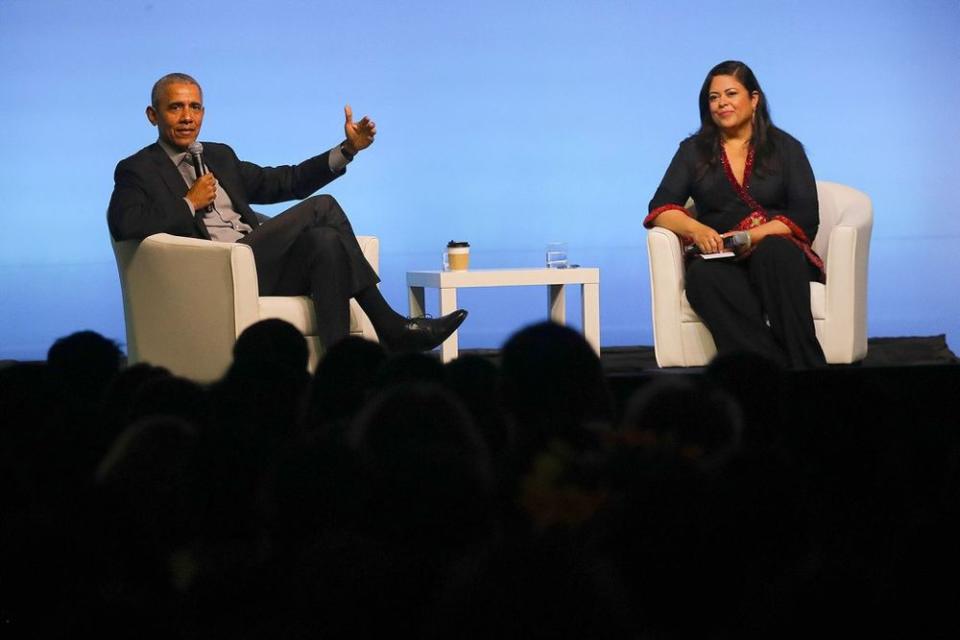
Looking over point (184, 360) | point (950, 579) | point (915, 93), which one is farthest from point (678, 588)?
point (915, 93)

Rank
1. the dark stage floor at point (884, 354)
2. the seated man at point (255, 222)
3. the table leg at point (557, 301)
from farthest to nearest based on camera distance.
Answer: the dark stage floor at point (884, 354) → the table leg at point (557, 301) → the seated man at point (255, 222)

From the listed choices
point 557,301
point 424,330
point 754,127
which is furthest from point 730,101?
point 424,330

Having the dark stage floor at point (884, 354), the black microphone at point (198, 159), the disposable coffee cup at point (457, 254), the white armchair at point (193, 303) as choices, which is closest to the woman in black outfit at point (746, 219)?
the disposable coffee cup at point (457, 254)

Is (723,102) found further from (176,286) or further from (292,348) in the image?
(292,348)

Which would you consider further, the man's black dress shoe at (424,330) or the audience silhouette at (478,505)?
the man's black dress shoe at (424,330)

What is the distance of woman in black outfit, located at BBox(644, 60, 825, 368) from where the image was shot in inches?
149

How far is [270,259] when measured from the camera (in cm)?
395

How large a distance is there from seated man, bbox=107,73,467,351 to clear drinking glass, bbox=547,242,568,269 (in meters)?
0.77

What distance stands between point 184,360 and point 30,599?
251 cm

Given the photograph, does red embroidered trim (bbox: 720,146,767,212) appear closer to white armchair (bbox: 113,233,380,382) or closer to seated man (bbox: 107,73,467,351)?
seated man (bbox: 107,73,467,351)

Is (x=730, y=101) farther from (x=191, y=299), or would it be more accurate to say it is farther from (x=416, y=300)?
(x=191, y=299)

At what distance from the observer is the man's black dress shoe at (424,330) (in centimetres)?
396

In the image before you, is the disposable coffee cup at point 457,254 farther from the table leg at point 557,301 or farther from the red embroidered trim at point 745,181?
the red embroidered trim at point 745,181

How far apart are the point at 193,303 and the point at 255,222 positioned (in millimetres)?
551
